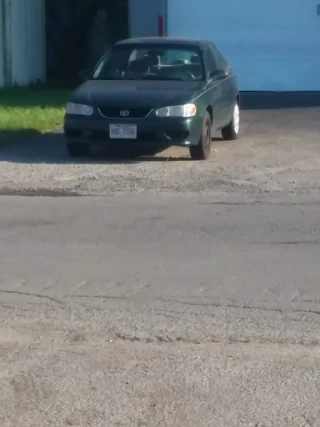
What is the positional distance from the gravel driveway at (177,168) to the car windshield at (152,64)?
1.04m

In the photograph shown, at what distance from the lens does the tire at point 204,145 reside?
1407cm

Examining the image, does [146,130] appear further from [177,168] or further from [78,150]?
[78,150]

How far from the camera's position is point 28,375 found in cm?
616

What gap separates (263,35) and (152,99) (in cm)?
1062

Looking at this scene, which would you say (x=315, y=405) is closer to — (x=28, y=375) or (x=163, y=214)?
(x=28, y=375)

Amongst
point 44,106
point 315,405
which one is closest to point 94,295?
point 315,405

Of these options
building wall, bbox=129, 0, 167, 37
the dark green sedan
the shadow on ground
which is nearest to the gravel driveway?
the shadow on ground

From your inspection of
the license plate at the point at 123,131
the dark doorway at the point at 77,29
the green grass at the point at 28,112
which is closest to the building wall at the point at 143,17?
the green grass at the point at 28,112

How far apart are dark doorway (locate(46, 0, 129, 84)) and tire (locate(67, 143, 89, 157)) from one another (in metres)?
14.5

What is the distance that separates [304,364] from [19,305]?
218 centimetres

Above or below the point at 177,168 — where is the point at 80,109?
above

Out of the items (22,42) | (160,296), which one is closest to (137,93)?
(160,296)

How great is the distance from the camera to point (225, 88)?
615 inches

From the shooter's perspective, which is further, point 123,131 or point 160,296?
point 123,131
